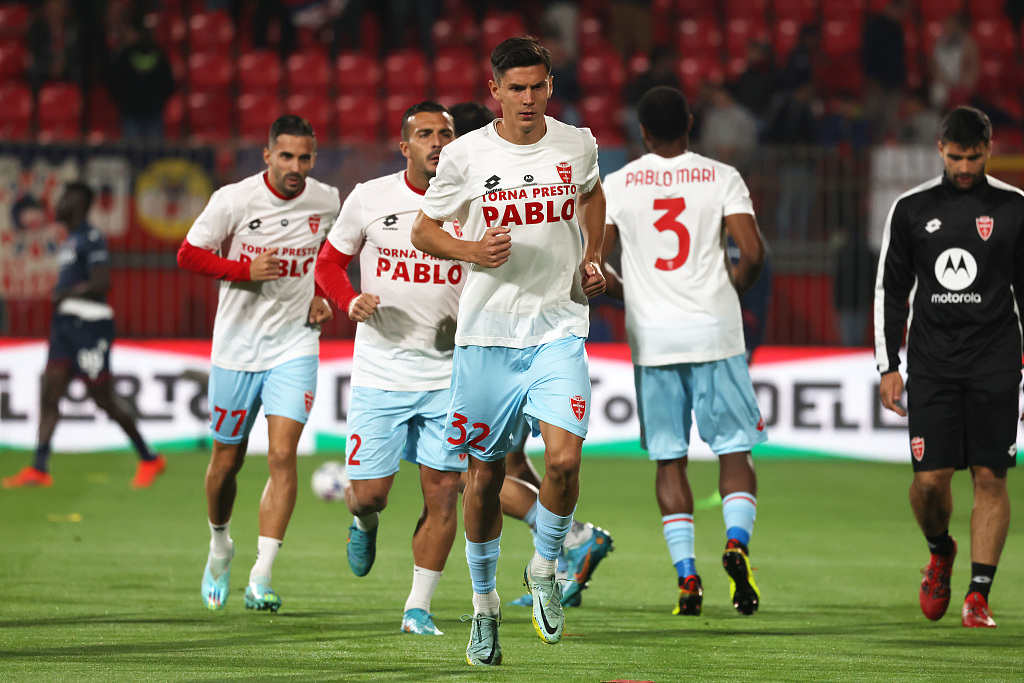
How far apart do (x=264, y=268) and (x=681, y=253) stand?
2118 mm

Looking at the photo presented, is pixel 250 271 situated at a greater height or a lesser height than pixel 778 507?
greater

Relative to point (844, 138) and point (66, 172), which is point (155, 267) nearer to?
point (66, 172)

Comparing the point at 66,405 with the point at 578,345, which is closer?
the point at 578,345

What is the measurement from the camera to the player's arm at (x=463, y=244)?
4.97 m

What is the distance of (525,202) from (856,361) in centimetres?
876

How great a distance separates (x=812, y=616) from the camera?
654cm

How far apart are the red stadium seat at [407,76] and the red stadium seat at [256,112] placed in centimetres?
151

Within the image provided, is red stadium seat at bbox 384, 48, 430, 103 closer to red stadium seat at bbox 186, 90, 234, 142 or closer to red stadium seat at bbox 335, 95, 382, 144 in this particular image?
red stadium seat at bbox 335, 95, 382, 144

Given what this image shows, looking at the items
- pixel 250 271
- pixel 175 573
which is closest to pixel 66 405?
pixel 175 573

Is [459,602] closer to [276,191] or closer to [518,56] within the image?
[276,191]

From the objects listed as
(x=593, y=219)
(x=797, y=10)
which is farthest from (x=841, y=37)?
(x=593, y=219)

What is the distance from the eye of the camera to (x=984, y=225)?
6.39 metres

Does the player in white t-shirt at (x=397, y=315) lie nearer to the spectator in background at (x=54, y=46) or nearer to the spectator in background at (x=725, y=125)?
the spectator in background at (x=725, y=125)

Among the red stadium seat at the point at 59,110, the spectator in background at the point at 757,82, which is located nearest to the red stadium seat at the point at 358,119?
the red stadium seat at the point at 59,110
